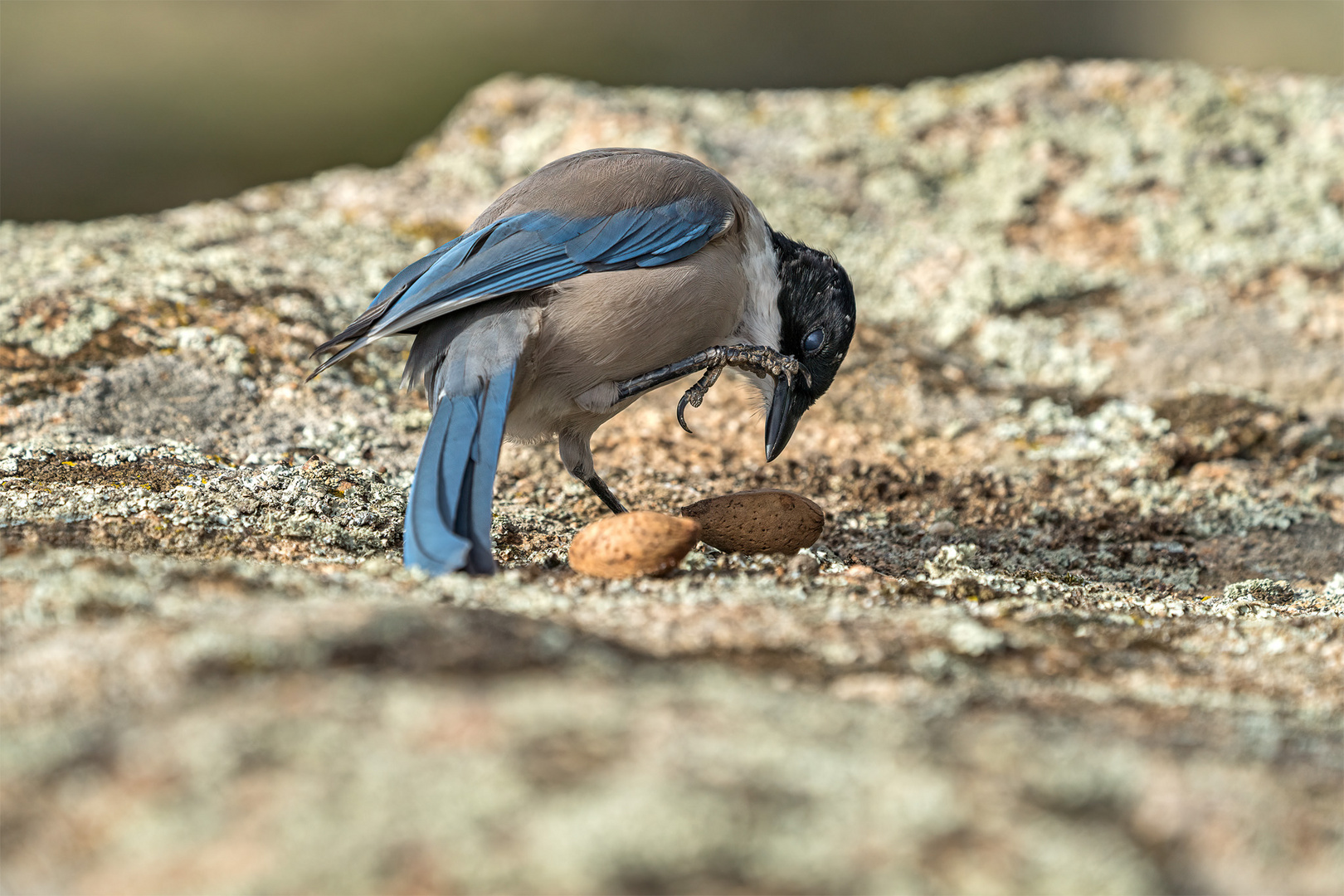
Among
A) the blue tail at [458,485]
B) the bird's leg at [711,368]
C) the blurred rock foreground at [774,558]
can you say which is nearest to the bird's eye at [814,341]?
the bird's leg at [711,368]

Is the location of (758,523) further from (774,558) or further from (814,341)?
(814,341)

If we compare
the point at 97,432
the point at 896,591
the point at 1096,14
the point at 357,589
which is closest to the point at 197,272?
the point at 97,432

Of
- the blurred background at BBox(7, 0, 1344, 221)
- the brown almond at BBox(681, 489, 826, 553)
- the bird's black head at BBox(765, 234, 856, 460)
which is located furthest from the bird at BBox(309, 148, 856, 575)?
the blurred background at BBox(7, 0, 1344, 221)

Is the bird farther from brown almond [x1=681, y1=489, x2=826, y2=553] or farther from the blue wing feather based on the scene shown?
brown almond [x1=681, y1=489, x2=826, y2=553]

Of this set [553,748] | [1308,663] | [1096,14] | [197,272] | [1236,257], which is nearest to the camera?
[553,748]

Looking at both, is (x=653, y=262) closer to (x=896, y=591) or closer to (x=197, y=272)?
(x=896, y=591)
